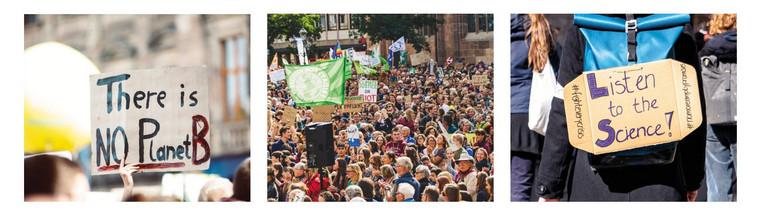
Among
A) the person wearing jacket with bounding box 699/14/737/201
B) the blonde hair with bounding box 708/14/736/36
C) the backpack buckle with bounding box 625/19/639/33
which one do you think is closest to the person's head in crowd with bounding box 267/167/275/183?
the backpack buckle with bounding box 625/19/639/33

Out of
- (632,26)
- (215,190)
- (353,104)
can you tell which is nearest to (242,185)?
(215,190)

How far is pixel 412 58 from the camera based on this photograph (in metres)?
7.59

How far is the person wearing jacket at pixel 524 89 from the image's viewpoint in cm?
745

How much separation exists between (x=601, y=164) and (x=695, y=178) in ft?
2.03

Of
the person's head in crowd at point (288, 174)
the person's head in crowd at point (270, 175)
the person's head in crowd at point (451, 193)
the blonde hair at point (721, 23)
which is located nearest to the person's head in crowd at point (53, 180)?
the person's head in crowd at point (270, 175)

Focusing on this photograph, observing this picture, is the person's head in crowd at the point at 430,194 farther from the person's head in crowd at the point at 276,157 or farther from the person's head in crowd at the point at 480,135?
the person's head in crowd at the point at 276,157

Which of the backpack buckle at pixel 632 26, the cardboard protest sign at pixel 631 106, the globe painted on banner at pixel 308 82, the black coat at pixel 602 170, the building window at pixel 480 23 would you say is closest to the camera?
the black coat at pixel 602 170

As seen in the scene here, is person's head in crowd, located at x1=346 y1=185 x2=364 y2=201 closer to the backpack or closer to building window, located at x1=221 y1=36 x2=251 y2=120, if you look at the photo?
building window, located at x1=221 y1=36 x2=251 y2=120

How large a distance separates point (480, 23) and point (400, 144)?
3.28ft

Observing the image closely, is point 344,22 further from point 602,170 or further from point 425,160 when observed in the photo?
point 602,170

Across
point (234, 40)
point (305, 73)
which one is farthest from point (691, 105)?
point (234, 40)

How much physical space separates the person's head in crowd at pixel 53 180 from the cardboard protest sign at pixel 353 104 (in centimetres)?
190

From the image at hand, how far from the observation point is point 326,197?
25.2ft

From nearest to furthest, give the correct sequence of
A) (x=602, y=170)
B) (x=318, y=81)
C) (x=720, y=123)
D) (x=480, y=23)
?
(x=602, y=170), (x=720, y=123), (x=480, y=23), (x=318, y=81)
